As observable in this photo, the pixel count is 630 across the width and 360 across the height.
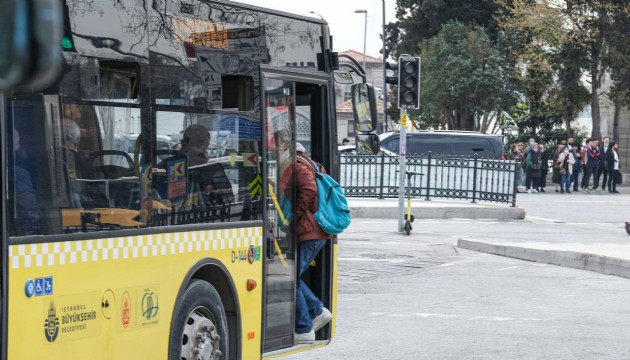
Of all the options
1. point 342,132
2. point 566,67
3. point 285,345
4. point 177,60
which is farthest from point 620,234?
point 342,132

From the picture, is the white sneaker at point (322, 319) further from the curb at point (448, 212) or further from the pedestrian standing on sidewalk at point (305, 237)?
the curb at point (448, 212)

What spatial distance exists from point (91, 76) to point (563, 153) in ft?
118

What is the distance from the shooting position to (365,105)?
1019cm

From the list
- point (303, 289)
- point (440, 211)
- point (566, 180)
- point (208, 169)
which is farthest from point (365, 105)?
point (566, 180)

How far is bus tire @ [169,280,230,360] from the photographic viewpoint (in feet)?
23.7

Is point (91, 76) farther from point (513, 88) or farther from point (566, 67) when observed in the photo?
point (513, 88)

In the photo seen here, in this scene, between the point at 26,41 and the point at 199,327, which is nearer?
the point at 26,41

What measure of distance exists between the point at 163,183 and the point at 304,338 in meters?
2.48

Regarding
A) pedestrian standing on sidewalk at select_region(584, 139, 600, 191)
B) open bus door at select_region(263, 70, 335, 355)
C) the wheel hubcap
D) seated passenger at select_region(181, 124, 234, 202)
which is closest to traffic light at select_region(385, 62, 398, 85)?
open bus door at select_region(263, 70, 335, 355)

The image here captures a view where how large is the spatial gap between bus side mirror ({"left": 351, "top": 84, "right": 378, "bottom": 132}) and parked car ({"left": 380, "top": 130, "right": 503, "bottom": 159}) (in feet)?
107

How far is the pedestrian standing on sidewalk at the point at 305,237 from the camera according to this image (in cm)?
895

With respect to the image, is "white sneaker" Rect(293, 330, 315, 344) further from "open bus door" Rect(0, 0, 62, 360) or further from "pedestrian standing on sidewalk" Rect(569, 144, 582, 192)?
"pedestrian standing on sidewalk" Rect(569, 144, 582, 192)

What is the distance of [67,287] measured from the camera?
596cm

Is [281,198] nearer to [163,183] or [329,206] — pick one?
[329,206]
